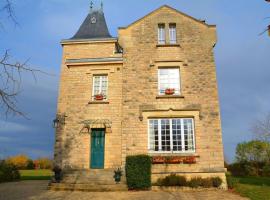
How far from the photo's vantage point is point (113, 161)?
47.6ft

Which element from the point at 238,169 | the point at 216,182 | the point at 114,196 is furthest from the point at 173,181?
the point at 238,169

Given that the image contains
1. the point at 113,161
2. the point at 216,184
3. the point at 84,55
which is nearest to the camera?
the point at 216,184

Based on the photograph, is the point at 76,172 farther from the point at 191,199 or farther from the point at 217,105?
the point at 217,105

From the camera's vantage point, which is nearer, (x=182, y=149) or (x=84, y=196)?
(x=84, y=196)

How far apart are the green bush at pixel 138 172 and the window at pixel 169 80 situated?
12.4 ft

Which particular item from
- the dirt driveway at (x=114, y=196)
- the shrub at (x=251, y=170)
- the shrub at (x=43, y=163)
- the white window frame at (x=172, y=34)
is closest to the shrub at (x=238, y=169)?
the shrub at (x=251, y=170)

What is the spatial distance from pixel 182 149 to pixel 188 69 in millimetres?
4291

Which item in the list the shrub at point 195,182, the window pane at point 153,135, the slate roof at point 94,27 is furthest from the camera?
the slate roof at point 94,27

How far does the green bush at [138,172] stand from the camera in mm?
12430

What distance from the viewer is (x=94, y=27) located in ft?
69.5

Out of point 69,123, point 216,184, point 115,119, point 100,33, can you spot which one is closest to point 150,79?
point 115,119

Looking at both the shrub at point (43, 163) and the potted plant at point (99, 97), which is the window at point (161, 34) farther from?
the shrub at point (43, 163)

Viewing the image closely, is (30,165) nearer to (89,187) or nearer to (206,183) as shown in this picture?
(89,187)

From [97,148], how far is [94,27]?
10401mm
